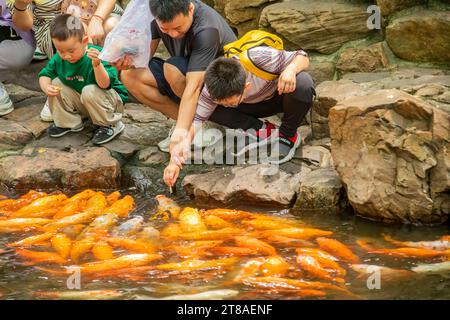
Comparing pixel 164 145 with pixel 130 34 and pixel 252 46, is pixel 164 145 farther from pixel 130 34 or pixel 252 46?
pixel 252 46

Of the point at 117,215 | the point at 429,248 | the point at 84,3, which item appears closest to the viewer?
the point at 429,248

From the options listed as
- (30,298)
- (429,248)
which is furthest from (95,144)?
(429,248)

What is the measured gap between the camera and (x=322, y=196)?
551 centimetres

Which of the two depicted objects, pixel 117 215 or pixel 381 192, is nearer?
pixel 381 192

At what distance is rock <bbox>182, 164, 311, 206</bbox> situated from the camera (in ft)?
18.6

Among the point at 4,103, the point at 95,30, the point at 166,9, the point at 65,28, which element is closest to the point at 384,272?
the point at 166,9

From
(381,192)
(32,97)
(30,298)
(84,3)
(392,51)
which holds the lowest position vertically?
(30,298)

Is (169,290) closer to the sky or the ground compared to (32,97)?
closer to the ground

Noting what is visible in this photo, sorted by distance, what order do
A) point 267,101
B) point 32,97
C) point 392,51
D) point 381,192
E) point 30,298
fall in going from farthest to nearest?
1. point 32,97
2. point 392,51
3. point 267,101
4. point 381,192
5. point 30,298

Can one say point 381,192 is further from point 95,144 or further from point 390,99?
point 95,144

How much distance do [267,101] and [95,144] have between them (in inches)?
69.7

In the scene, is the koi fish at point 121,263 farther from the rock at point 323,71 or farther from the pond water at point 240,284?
the rock at point 323,71

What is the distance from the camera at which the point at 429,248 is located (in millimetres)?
4574

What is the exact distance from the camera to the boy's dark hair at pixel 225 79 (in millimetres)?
5281
